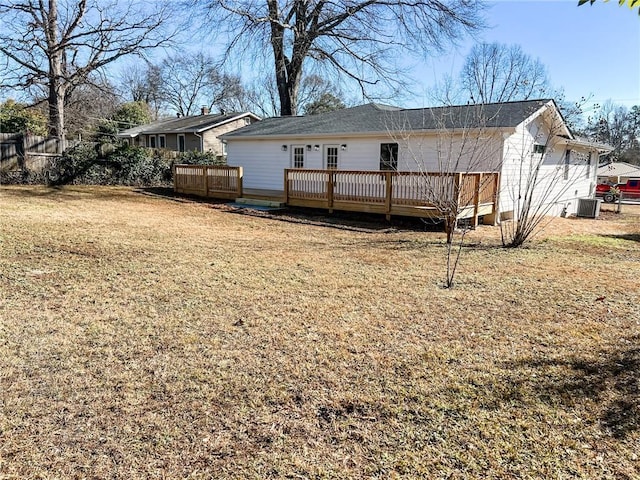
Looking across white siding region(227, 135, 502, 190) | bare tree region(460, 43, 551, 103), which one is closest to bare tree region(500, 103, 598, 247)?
white siding region(227, 135, 502, 190)

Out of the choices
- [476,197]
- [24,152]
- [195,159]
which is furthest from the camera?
[195,159]

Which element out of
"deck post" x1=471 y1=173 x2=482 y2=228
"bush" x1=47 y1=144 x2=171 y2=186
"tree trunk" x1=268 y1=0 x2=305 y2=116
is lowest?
"deck post" x1=471 y1=173 x2=482 y2=228

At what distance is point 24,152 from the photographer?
52.0ft

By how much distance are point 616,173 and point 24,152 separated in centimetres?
3654

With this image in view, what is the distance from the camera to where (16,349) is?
3578 millimetres

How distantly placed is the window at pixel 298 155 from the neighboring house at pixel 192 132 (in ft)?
43.0

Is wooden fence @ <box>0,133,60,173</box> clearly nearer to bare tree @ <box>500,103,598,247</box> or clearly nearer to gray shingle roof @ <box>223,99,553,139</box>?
gray shingle roof @ <box>223,99,553,139</box>

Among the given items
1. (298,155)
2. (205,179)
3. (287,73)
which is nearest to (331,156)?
(298,155)

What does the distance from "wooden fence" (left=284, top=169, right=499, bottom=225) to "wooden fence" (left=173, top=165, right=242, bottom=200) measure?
2570mm

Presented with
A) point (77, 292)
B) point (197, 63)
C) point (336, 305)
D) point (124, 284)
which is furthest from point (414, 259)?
point (197, 63)

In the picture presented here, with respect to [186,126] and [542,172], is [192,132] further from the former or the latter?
[542,172]

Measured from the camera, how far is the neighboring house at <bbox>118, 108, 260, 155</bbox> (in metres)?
29.4

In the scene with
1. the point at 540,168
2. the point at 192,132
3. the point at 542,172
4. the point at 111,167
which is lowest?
the point at 542,172

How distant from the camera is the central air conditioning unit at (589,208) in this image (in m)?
16.4
